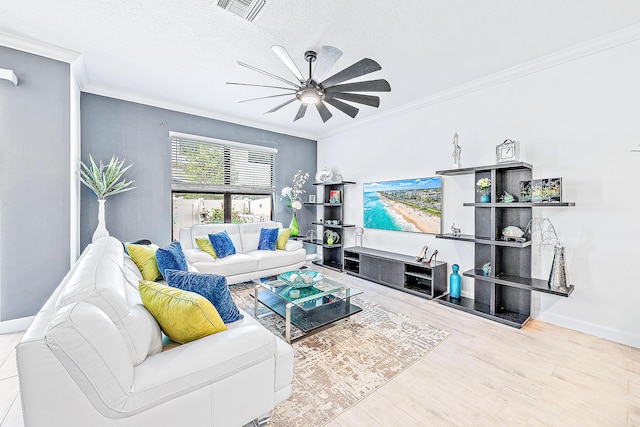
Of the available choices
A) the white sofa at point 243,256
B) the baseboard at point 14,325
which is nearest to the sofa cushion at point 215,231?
the white sofa at point 243,256

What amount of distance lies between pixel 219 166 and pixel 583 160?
4.93m

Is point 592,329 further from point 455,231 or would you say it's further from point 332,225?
point 332,225

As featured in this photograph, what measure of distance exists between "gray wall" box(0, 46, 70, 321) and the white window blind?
1.51 meters

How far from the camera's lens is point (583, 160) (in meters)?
2.74

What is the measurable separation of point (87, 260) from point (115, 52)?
241cm

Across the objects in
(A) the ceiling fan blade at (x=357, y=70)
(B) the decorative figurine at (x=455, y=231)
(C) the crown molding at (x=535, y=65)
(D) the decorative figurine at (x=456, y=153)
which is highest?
(C) the crown molding at (x=535, y=65)

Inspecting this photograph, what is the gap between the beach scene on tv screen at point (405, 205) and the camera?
3.99m

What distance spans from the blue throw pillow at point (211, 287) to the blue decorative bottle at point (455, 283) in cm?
293

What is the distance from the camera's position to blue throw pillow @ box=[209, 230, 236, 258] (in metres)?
Answer: 3.96

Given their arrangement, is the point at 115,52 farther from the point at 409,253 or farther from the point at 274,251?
the point at 409,253

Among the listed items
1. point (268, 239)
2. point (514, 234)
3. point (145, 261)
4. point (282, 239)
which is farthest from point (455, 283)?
point (145, 261)

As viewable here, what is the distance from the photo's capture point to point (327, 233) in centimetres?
553

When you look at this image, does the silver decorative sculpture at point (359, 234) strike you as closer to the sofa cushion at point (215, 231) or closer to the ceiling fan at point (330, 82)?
the sofa cushion at point (215, 231)

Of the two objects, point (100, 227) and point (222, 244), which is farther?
point (222, 244)
